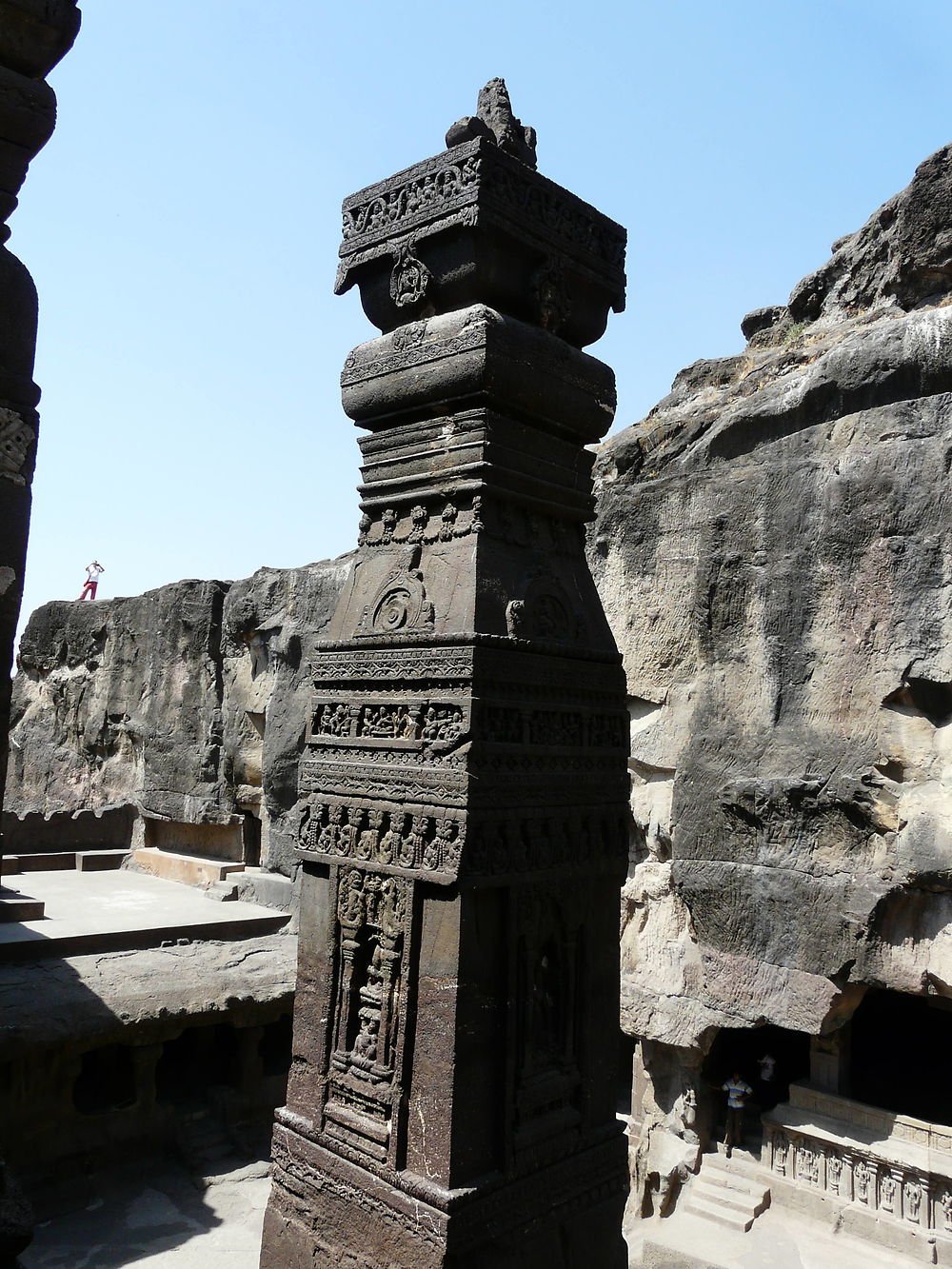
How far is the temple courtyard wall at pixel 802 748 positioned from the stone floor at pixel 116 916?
2.50 feet

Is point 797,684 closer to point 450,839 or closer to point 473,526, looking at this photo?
point 473,526

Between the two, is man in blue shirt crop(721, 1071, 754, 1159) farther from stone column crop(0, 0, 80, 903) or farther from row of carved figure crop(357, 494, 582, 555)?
stone column crop(0, 0, 80, 903)

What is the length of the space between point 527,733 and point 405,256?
1813mm

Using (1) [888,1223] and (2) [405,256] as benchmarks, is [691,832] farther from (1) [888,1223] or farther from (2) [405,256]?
(2) [405,256]

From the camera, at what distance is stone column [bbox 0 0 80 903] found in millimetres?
3227

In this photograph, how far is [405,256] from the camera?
3494mm

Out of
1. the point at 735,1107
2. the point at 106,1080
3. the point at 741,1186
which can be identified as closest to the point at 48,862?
the point at 106,1080

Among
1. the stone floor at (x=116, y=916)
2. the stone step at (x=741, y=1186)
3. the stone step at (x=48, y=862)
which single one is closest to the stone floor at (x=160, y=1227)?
the stone floor at (x=116, y=916)

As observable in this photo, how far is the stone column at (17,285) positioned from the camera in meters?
3.23

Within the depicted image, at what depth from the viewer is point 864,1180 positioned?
768 centimetres

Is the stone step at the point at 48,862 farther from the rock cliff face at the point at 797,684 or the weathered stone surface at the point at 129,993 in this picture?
the rock cliff face at the point at 797,684

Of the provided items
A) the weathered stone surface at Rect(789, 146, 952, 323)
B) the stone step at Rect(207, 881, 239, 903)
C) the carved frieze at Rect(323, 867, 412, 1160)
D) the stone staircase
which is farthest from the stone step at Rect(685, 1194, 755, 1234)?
the weathered stone surface at Rect(789, 146, 952, 323)

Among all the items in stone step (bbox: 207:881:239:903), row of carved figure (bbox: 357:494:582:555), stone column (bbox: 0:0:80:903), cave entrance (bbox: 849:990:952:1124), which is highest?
stone column (bbox: 0:0:80:903)

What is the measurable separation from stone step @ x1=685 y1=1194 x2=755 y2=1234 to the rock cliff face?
49 cm
